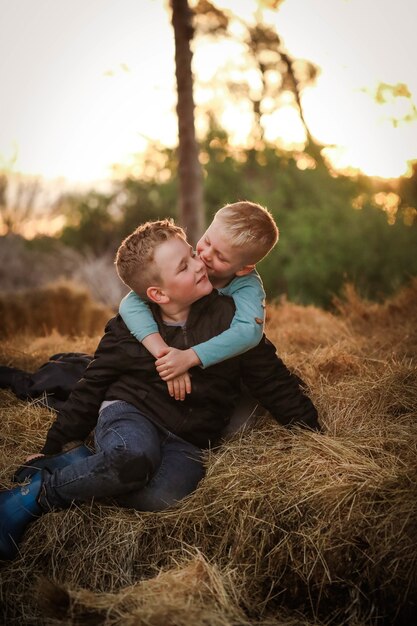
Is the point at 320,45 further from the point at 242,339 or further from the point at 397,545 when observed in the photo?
the point at 397,545

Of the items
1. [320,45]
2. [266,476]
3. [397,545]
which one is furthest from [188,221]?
[397,545]

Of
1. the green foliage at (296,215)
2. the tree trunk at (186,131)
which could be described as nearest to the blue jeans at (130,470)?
the tree trunk at (186,131)

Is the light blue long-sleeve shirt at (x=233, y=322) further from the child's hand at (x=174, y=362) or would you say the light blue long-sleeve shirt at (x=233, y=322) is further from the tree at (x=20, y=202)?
the tree at (x=20, y=202)

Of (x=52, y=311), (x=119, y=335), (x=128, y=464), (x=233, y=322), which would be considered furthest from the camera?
(x=52, y=311)

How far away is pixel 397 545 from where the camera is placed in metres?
1.92

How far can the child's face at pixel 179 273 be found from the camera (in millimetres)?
2570

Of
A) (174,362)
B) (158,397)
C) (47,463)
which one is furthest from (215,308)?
(47,463)

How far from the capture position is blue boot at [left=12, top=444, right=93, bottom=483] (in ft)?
8.37

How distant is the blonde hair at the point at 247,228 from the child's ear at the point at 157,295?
0.39m

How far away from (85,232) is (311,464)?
40.1ft

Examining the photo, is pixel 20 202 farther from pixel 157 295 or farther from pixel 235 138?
pixel 157 295

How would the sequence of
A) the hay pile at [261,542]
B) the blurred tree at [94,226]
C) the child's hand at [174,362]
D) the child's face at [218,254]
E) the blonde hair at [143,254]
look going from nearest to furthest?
the hay pile at [261,542] < the child's hand at [174,362] < the blonde hair at [143,254] < the child's face at [218,254] < the blurred tree at [94,226]

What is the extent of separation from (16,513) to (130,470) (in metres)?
0.50

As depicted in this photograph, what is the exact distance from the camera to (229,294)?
2797 mm
